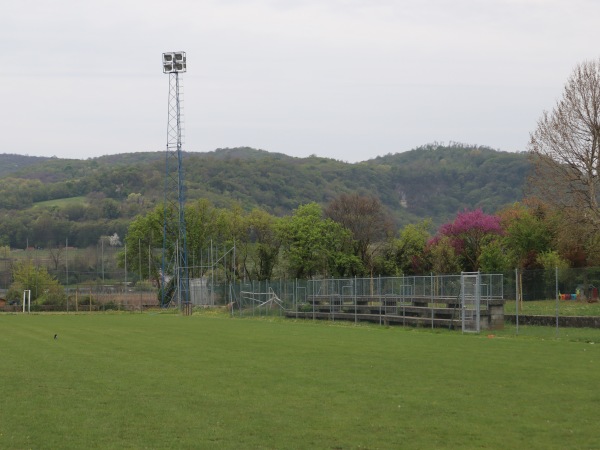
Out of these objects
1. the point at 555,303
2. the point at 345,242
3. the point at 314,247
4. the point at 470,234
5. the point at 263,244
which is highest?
the point at 470,234

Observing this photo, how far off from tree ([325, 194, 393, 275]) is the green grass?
164ft

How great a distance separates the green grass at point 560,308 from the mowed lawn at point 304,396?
8029 millimetres

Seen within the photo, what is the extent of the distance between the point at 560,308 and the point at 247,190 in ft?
424

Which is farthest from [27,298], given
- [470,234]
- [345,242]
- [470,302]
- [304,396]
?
[304,396]

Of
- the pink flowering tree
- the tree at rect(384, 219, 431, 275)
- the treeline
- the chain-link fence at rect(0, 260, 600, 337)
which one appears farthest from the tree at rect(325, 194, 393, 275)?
the chain-link fence at rect(0, 260, 600, 337)

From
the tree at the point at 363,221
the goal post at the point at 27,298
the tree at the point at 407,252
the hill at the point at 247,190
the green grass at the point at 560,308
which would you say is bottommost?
the goal post at the point at 27,298

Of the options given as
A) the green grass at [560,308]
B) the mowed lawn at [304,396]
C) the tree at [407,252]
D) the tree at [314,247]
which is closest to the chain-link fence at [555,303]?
the green grass at [560,308]

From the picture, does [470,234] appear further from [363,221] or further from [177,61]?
[177,61]

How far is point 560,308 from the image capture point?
3609 cm

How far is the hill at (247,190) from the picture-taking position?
137625mm

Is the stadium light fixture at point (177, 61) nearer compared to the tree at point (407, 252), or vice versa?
the stadium light fixture at point (177, 61)

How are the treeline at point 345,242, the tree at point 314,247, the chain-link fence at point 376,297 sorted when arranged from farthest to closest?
the tree at point 314,247 → the treeline at point 345,242 → the chain-link fence at point 376,297

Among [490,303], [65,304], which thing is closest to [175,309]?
[65,304]

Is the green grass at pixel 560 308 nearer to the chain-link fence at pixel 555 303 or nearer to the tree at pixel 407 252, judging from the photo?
the chain-link fence at pixel 555 303
